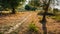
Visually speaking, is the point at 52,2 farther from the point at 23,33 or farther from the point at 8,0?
the point at 8,0

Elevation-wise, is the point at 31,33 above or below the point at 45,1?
below

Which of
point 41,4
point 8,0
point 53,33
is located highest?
point 8,0

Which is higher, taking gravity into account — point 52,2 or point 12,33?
point 52,2

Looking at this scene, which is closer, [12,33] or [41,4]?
[12,33]

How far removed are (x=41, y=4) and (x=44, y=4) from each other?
1.56 feet

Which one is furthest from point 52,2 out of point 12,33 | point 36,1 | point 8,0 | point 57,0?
point 8,0

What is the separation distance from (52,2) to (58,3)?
796 millimetres

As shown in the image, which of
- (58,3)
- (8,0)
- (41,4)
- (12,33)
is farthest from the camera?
(41,4)

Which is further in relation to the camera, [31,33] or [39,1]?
[39,1]

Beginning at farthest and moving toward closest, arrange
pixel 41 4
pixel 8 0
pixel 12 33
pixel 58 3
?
pixel 41 4
pixel 58 3
pixel 12 33
pixel 8 0

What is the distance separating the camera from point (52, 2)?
16906mm

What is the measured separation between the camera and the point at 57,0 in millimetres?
16594

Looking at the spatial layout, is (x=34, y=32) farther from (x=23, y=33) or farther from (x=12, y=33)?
(x=12, y=33)

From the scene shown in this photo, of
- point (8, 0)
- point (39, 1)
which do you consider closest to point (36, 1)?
point (39, 1)
